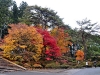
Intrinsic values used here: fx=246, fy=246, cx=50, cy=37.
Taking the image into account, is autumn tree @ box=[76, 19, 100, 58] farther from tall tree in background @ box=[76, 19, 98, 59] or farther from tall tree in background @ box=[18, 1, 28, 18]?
tall tree in background @ box=[18, 1, 28, 18]

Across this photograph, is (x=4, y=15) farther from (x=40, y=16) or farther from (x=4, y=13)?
(x=40, y=16)

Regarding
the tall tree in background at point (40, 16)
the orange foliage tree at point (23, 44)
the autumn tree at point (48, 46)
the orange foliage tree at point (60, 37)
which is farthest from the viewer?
the tall tree in background at point (40, 16)

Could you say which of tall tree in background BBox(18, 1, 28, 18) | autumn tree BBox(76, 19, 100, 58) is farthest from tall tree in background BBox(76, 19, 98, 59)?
tall tree in background BBox(18, 1, 28, 18)

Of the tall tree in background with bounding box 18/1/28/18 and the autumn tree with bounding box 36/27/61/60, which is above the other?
the tall tree in background with bounding box 18/1/28/18

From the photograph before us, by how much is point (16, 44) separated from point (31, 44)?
205 centimetres

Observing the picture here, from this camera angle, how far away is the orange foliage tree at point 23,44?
1265 inches

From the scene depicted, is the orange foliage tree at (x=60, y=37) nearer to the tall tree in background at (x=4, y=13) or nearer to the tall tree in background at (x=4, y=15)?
the tall tree in background at (x=4, y=15)

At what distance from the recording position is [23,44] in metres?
32.7

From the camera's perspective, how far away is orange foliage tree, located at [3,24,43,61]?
105ft

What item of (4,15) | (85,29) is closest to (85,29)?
(85,29)

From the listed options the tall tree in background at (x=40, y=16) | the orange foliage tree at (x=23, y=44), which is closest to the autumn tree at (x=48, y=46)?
the orange foliage tree at (x=23, y=44)

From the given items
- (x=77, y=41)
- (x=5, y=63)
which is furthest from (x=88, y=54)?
(x=5, y=63)

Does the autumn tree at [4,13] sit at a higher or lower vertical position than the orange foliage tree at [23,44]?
higher

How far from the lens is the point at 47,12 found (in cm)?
4775
